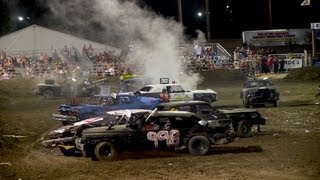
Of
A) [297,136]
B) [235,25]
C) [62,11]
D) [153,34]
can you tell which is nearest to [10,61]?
[62,11]

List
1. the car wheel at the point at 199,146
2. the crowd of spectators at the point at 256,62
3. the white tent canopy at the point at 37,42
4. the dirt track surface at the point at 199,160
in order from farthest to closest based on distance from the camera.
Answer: the crowd of spectators at the point at 256,62 < the white tent canopy at the point at 37,42 < the car wheel at the point at 199,146 < the dirt track surface at the point at 199,160

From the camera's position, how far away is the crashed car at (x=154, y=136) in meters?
12.8

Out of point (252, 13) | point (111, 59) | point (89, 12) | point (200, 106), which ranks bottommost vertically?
point (200, 106)

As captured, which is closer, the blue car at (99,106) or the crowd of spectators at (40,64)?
the blue car at (99,106)

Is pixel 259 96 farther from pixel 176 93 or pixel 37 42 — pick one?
pixel 37 42

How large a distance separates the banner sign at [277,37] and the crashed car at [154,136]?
95.4 feet

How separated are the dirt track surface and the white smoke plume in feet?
34.7

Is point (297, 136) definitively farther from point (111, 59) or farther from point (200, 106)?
point (111, 59)

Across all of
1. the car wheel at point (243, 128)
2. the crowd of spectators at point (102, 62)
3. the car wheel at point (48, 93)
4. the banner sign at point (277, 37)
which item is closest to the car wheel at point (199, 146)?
the car wheel at point (243, 128)

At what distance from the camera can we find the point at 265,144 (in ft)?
47.4

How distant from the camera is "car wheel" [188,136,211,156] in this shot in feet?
43.0

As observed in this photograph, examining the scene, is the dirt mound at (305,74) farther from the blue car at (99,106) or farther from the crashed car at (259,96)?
the blue car at (99,106)

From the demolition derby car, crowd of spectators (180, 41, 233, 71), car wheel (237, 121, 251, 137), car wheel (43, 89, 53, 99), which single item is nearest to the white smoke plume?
the demolition derby car

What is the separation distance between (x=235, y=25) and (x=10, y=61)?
3149 centimetres
